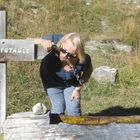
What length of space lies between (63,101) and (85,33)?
828cm

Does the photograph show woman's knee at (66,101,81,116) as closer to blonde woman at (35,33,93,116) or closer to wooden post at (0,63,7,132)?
blonde woman at (35,33,93,116)

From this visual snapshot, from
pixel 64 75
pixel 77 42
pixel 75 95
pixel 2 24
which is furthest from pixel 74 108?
pixel 2 24

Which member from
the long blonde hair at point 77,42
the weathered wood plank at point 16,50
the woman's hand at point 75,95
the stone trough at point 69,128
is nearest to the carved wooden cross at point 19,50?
the weathered wood plank at point 16,50

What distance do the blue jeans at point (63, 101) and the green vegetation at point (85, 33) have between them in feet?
5.76

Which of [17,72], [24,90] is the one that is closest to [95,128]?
[24,90]

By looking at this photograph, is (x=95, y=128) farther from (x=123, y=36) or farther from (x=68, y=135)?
(x=123, y=36)

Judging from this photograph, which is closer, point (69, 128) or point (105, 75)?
point (69, 128)

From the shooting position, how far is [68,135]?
175 inches

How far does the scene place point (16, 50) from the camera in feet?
19.3

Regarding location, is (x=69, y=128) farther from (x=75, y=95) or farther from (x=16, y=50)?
(x=16, y=50)

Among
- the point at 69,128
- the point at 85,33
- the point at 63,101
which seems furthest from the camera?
the point at 85,33

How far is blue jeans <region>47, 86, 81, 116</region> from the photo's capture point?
5848mm

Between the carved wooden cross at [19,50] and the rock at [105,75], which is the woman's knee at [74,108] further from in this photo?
the rock at [105,75]

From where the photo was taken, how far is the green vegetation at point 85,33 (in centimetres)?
834
